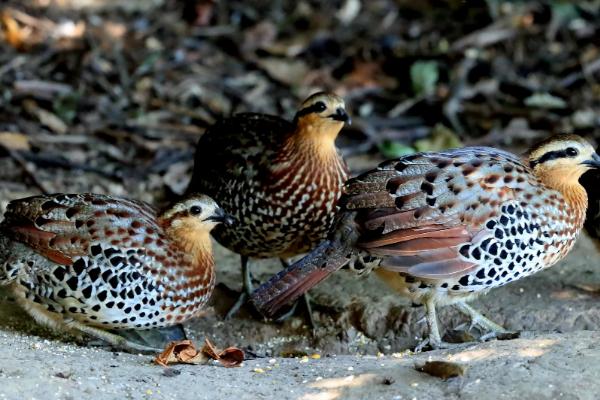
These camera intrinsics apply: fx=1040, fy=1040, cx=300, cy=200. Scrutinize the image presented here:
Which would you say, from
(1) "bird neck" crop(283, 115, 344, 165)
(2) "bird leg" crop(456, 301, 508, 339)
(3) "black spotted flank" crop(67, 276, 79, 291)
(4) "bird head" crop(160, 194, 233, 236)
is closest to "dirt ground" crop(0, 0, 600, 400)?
(2) "bird leg" crop(456, 301, 508, 339)

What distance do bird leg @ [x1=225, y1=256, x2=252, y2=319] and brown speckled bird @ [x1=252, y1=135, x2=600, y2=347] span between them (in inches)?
39.0

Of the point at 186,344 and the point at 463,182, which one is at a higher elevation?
the point at 463,182

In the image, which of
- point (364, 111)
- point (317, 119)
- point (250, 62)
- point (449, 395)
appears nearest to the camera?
point (449, 395)

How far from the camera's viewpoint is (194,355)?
16.1 ft

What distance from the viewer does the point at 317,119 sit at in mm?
5977

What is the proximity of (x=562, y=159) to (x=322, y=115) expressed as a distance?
137 centimetres

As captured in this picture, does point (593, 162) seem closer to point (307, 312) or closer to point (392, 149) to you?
point (307, 312)

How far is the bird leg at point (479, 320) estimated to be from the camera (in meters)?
5.55

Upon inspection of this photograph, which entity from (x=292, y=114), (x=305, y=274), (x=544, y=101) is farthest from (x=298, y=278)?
(x=544, y=101)

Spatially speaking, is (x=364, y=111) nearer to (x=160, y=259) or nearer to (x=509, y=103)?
(x=509, y=103)

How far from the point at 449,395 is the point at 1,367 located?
1891 mm

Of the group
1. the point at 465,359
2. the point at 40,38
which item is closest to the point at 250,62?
the point at 40,38

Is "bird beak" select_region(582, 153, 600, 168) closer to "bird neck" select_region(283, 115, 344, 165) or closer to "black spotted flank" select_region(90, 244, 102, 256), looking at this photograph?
"bird neck" select_region(283, 115, 344, 165)

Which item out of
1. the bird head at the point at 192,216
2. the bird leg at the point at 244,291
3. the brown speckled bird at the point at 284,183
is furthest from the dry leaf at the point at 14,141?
the bird head at the point at 192,216
